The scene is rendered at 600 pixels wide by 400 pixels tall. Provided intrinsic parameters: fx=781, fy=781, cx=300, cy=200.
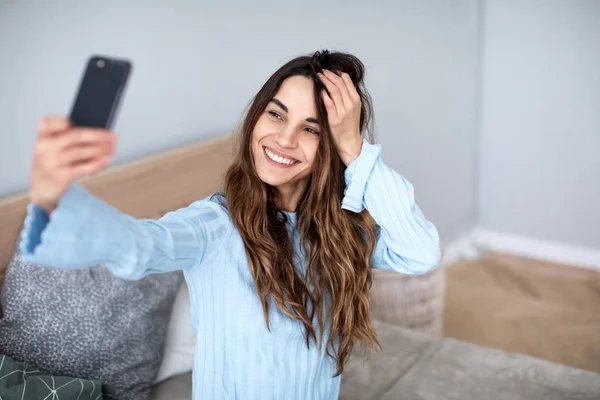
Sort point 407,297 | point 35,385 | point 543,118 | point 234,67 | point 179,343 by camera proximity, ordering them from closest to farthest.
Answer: point 35,385, point 179,343, point 234,67, point 407,297, point 543,118

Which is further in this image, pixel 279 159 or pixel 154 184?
pixel 154 184

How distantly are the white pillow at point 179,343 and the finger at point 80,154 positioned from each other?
112 cm

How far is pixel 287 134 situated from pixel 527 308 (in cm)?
216

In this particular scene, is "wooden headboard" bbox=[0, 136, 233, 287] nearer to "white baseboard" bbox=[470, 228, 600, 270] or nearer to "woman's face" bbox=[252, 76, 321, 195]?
"woman's face" bbox=[252, 76, 321, 195]

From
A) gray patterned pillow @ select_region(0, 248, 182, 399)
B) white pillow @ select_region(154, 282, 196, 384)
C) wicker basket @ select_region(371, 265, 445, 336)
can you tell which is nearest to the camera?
gray patterned pillow @ select_region(0, 248, 182, 399)

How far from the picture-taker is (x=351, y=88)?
55.2 inches

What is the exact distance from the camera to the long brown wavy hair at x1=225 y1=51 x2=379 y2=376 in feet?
4.75

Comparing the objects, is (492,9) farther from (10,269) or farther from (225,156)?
(10,269)

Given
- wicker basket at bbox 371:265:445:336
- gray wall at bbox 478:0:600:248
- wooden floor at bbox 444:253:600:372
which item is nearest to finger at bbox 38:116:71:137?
wicker basket at bbox 371:265:445:336

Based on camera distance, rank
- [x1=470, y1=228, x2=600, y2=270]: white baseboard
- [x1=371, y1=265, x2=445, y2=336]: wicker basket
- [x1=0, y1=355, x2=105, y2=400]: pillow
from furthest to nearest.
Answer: [x1=470, y1=228, x2=600, y2=270]: white baseboard → [x1=371, y1=265, x2=445, y2=336]: wicker basket → [x1=0, y1=355, x2=105, y2=400]: pillow

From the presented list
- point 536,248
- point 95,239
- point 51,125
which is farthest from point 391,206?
point 536,248

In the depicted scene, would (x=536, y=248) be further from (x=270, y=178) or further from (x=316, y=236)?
(x=270, y=178)

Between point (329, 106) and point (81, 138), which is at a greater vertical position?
point (329, 106)

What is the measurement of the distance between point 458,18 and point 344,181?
6.98 feet
